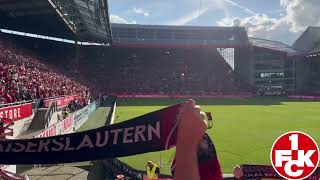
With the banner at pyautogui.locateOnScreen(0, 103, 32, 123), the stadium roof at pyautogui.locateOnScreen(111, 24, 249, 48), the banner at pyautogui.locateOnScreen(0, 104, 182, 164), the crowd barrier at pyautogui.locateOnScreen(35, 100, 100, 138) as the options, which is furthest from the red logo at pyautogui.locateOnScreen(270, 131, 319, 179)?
the stadium roof at pyautogui.locateOnScreen(111, 24, 249, 48)

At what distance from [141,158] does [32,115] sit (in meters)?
6.69

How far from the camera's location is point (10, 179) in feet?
20.8

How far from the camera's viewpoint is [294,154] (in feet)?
15.8

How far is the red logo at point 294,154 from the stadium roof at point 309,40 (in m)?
91.4

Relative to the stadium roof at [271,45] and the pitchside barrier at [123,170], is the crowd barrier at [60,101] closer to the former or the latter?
the pitchside barrier at [123,170]

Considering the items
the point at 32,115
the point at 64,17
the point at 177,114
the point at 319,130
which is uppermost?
the point at 64,17

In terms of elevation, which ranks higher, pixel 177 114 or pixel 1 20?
pixel 1 20

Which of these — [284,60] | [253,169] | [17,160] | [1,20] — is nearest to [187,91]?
[284,60]

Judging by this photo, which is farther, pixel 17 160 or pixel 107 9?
pixel 107 9

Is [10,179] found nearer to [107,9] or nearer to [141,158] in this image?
[141,158]

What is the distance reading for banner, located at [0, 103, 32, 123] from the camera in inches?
587

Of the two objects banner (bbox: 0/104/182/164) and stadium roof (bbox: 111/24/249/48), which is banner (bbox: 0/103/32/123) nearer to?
banner (bbox: 0/104/182/164)

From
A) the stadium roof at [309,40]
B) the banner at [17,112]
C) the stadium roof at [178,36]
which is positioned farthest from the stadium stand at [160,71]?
the banner at [17,112]

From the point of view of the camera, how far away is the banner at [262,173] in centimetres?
897
